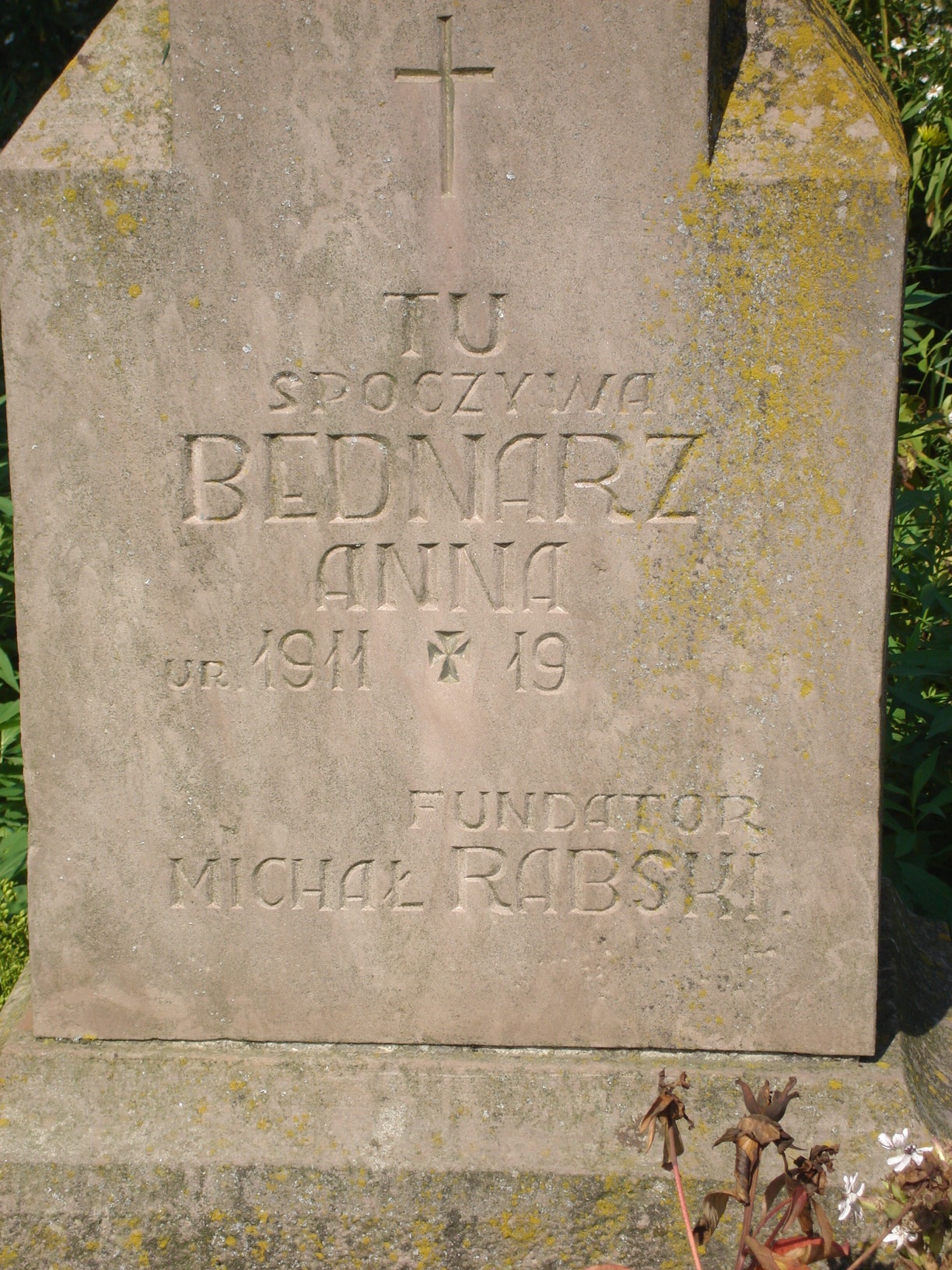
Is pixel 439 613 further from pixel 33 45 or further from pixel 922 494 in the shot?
pixel 33 45

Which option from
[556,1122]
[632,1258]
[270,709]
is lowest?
[632,1258]

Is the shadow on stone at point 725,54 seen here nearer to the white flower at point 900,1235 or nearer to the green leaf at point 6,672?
the white flower at point 900,1235

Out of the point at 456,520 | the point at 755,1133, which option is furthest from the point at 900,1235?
the point at 456,520

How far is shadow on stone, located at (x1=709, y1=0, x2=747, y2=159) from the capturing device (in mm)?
2062

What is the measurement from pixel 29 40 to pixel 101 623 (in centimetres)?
470

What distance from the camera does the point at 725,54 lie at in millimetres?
2098

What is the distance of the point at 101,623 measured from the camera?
2.25 m

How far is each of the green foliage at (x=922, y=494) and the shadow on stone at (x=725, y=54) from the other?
1565mm

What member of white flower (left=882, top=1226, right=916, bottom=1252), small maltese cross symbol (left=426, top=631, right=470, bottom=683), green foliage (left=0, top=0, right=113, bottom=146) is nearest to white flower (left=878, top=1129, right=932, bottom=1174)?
white flower (left=882, top=1226, right=916, bottom=1252)

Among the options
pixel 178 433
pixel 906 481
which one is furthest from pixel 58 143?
pixel 906 481

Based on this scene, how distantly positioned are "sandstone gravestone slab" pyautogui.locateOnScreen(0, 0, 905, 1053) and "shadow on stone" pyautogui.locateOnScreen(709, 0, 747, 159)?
12 mm

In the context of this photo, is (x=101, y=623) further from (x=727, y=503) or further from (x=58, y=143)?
(x=727, y=503)

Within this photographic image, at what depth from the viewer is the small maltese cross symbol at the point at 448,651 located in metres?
2.25

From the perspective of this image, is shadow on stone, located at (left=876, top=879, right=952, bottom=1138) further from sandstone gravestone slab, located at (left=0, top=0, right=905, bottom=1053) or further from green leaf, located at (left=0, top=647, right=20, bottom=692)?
green leaf, located at (left=0, top=647, right=20, bottom=692)
